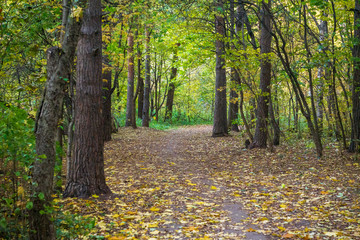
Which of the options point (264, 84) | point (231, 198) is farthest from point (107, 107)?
point (231, 198)

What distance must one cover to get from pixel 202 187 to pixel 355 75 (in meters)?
5.18

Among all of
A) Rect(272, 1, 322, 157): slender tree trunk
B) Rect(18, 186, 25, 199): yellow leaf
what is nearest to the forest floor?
Rect(272, 1, 322, 157): slender tree trunk

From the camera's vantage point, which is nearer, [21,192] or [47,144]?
[21,192]

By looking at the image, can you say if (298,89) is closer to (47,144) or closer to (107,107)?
(47,144)

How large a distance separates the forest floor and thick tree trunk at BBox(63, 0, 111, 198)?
40cm

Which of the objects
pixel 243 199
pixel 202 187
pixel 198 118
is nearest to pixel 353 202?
pixel 243 199

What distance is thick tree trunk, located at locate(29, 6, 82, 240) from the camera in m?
3.05

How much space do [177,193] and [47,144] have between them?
3.70 m

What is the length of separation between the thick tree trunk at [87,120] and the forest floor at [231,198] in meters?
0.40

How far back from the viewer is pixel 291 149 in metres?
10.7

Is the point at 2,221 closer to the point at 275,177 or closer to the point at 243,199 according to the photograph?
the point at 243,199

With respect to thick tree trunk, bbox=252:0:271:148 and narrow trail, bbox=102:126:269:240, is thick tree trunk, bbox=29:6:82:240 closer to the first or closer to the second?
narrow trail, bbox=102:126:269:240

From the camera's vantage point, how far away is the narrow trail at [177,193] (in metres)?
4.53

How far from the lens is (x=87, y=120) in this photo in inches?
225
